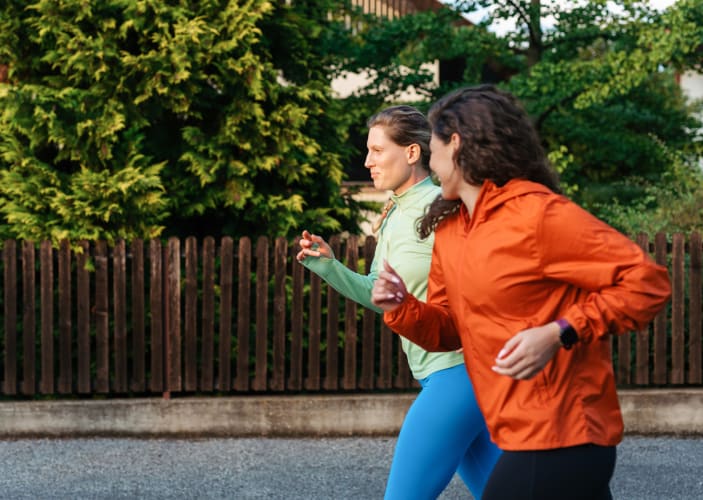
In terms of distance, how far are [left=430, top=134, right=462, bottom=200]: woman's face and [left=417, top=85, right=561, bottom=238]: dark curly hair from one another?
0.02m

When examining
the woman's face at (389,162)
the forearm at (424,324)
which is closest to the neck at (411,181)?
the woman's face at (389,162)

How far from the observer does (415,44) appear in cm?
1217

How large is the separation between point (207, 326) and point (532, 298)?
530 centimetres

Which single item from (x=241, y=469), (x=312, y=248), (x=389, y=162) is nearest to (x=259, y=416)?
(x=241, y=469)

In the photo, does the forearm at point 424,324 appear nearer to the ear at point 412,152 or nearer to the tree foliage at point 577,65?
the ear at point 412,152

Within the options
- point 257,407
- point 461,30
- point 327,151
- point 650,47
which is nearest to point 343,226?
point 327,151

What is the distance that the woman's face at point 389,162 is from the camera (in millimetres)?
3615

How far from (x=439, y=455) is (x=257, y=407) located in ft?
13.7

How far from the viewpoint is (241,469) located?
244 inches

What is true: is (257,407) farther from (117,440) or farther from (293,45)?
(293,45)

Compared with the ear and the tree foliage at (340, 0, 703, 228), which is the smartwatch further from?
the tree foliage at (340, 0, 703, 228)

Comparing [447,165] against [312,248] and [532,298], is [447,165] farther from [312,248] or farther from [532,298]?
[312,248]

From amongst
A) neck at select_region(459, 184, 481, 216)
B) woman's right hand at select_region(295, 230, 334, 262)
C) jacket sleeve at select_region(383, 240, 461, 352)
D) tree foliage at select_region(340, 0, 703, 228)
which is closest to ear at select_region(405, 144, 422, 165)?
woman's right hand at select_region(295, 230, 334, 262)

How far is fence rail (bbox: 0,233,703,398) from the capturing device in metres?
7.39
